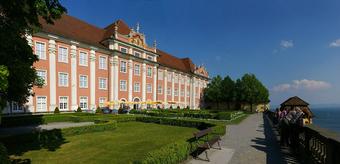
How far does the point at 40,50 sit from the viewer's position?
2539cm

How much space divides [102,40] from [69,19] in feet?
19.8

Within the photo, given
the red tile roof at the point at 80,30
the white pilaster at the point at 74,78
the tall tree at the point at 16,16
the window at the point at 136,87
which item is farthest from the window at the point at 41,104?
the tall tree at the point at 16,16

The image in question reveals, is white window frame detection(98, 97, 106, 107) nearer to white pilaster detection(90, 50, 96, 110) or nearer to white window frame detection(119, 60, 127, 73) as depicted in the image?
white pilaster detection(90, 50, 96, 110)

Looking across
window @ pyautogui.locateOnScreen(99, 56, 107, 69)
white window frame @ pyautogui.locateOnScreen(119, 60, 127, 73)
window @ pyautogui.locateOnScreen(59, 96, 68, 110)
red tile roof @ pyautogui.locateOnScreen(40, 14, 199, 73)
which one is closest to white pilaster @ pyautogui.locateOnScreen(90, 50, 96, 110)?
window @ pyautogui.locateOnScreen(99, 56, 107, 69)

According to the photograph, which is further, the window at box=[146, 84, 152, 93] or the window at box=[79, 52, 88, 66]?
the window at box=[146, 84, 152, 93]

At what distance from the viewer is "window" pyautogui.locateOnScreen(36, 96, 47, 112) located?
2497 cm

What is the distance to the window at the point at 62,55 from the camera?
27.6 meters

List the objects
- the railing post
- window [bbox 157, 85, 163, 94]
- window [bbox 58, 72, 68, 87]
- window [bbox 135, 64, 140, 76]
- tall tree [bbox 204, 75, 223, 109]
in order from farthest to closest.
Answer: tall tree [bbox 204, 75, 223, 109] < window [bbox 157, 85, 163, 94] < window [bbox 135, 64, 140, 76] < window [bbox 58, 72, 68, 87] < the railing post

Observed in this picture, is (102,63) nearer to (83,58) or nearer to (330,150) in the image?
(83,58)

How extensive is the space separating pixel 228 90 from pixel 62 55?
48.3 meters

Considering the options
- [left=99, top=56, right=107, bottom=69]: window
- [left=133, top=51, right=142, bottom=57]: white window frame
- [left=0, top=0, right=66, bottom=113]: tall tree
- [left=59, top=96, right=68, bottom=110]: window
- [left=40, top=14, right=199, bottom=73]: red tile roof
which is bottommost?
[left=59, top=96, right=68, bottom=110]: window

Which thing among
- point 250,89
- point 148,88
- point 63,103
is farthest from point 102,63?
point 250,89

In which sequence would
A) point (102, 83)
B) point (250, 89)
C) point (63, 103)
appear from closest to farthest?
point (63, 103) < point (102, 83) < point (250, 89)

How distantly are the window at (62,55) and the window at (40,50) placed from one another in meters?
2.02
